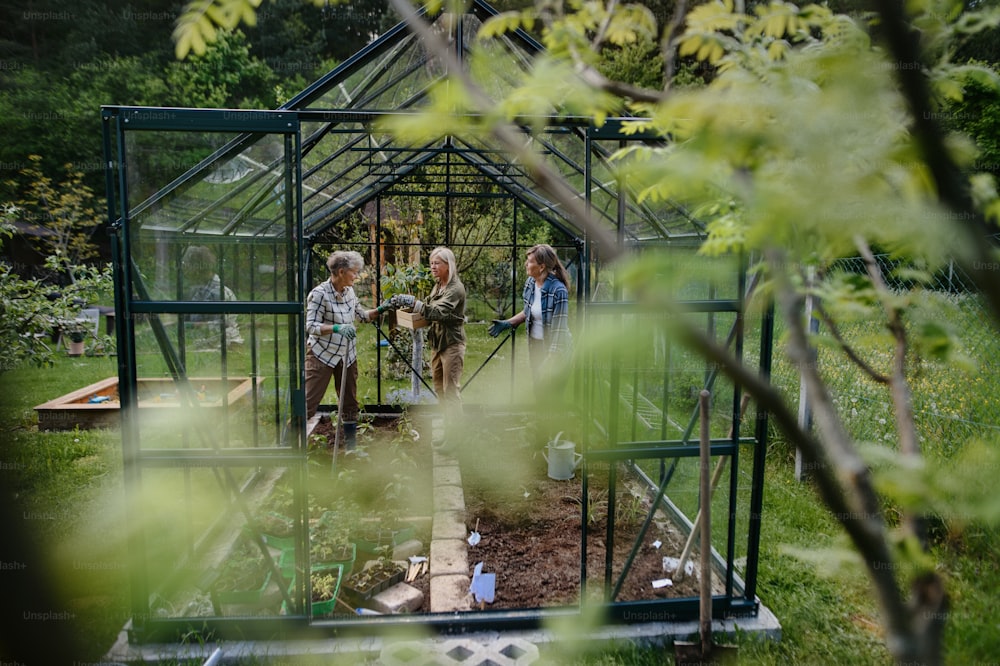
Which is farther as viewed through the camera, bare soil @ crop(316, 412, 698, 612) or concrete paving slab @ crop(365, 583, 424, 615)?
bare soil @ crop(316, 412, 698, 612)

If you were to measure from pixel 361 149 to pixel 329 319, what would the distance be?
158 cm

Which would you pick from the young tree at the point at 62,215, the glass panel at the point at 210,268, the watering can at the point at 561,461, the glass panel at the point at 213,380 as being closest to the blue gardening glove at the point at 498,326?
the watering can at the point at 561,461

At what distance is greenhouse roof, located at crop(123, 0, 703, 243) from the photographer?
3.20 metres

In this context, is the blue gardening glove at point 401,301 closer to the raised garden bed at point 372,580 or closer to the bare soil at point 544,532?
the bare soil at point 544,532

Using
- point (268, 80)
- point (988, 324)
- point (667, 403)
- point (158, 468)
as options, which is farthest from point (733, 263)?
point (268, 80)

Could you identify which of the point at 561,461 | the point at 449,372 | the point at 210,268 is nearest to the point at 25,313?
the point at 210,268

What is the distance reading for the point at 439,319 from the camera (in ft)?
20.4

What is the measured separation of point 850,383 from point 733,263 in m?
5.55

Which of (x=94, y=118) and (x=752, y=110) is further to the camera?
(x=94, y=118)

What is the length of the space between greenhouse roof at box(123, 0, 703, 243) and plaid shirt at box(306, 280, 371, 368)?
39.4 inches

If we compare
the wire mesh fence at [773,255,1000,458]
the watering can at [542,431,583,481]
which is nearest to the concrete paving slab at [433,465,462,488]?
the watering can at [542,431,583,481]

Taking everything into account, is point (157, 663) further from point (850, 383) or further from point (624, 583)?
point (850, 383)

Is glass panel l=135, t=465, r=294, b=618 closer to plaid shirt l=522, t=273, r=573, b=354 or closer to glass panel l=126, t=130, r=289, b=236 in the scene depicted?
glass panel l=126, t=130, r=289, b=236

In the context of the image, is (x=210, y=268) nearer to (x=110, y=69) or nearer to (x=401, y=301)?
(x=401, y=301)
